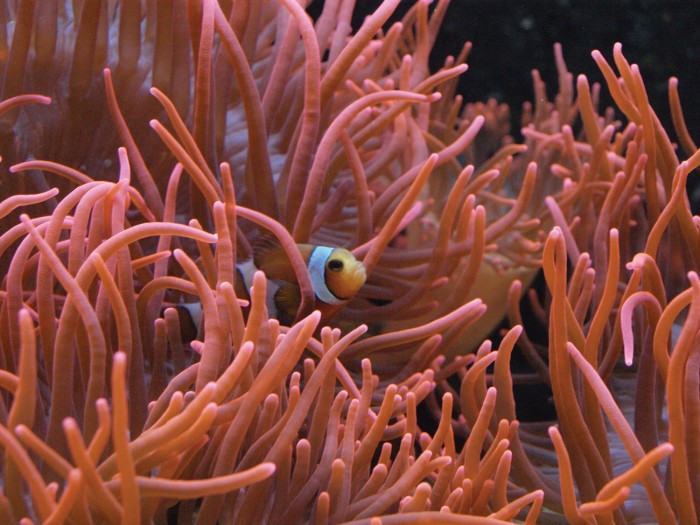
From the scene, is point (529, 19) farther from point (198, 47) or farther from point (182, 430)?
point (182, 430)

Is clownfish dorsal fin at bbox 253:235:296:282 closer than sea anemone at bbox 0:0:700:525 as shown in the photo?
No

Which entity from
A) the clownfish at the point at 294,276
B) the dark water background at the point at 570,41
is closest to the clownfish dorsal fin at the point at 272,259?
the clownfish at the point at 294,276

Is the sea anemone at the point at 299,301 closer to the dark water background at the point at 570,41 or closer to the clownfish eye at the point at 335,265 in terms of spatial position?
the clownfish eye at the point at 335,265

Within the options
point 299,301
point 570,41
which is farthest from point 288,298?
point 570,41

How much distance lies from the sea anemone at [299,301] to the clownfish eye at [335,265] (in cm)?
5

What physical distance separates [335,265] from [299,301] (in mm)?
89

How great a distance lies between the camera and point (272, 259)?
1029 mm

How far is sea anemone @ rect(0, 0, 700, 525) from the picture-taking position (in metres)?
0.65

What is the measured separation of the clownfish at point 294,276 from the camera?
0.98 meters

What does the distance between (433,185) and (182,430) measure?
1302mm

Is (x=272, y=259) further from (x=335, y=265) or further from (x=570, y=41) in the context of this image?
(x=570, y=41)

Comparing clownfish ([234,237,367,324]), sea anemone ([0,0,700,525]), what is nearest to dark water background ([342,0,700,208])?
sea anemone ([0,0,700,525])

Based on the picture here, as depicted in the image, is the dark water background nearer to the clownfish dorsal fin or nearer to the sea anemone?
the sea anemone

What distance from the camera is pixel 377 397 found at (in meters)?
1.07
